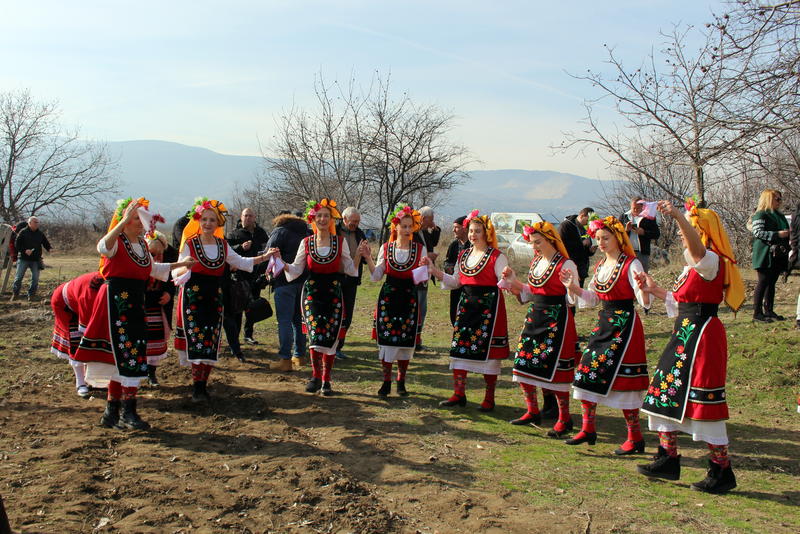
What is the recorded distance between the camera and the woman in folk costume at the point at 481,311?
6.04 metres

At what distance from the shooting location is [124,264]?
17.6 feet

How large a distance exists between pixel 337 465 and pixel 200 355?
2.25m

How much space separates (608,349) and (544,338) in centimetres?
65

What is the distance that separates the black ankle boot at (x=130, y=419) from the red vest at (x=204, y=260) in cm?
142

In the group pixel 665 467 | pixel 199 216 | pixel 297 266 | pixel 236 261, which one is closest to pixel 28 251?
pixel 199 216

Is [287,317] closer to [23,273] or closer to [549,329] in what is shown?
[549,329]

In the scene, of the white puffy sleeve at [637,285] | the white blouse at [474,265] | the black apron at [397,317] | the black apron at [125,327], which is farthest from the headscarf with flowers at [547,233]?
the black apron at [125,327]

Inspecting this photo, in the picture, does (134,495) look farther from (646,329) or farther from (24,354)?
(646,329)

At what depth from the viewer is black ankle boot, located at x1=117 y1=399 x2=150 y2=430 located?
5449 millimetres

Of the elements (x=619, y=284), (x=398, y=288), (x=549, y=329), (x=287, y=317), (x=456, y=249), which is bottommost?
(x=287, y=317)

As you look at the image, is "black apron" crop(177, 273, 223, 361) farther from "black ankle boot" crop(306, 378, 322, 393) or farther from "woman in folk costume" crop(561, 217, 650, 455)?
"woman in folk costume" crop(561, 217, 650, 455)

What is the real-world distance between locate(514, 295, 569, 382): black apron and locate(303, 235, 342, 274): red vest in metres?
2.14

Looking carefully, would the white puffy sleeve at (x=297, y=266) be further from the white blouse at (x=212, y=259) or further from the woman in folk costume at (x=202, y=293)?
the woman in folk costume at (x=202, y=293)

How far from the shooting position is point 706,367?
14.0 feet
